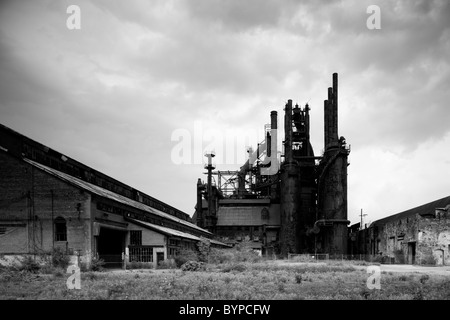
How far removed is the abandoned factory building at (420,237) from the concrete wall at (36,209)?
25.6m

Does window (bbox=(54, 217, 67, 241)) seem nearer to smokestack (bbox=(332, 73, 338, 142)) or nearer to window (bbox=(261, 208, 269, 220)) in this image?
smokestack (bbox=(332, 73, 338, 142))

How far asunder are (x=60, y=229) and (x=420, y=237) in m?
27.1

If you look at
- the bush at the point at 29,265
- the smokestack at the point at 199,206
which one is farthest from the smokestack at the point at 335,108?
the bush at the point at 29,265

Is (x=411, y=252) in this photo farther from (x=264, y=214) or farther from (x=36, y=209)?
(x=36, y=209)

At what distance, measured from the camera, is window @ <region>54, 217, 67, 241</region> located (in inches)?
993

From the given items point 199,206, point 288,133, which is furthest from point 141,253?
point 199,206

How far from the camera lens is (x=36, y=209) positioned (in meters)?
25.3

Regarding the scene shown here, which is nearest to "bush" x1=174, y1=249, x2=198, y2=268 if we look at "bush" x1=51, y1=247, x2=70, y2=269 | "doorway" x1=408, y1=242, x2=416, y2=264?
"bush" x1=51, y1=247, x2=70, y2=269

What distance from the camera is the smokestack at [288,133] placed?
51.8 metres

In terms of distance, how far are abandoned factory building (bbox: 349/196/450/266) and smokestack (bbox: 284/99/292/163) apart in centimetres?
1348

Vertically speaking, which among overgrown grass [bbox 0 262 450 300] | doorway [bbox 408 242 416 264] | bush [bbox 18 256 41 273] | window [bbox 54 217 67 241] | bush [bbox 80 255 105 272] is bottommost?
doorway [bbox 408 242 416 264]

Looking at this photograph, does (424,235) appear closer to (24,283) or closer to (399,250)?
(399,250)

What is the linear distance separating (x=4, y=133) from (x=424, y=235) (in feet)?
103
